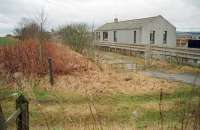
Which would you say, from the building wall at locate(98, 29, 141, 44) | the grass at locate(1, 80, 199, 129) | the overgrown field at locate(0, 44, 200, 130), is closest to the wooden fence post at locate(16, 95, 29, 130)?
the overgrown field at locate(0, 44, 200, 130)

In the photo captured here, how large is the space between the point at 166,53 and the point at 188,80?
9.54m

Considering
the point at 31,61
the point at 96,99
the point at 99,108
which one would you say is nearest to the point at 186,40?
the point at 31,61

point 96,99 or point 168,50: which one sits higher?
point 168,50

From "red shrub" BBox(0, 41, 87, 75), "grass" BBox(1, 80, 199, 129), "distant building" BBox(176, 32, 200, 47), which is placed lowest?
"grass" BBox(1, 80, 199, 129)

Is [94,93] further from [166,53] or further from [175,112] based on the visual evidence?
[166,53]

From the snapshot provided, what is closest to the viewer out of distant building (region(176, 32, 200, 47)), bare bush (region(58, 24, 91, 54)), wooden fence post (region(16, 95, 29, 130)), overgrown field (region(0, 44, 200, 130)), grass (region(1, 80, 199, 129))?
wooden fence post (region(16, 95, 29, 130))

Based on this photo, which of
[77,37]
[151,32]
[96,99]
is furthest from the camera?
[151,32]

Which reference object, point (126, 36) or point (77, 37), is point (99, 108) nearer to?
point (77, 37)

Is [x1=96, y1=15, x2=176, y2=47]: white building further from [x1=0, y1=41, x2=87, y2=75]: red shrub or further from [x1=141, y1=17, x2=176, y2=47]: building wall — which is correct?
[x1=0, y1=41, x2=87, y2=75]: red shrub

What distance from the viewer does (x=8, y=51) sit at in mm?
15688

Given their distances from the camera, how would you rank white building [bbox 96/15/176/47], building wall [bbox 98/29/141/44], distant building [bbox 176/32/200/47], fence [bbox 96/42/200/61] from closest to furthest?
fence [bbox 96/42/200/61], distant building [bbox 176/32/200/47], white building [bbox 96/15/176/47], building wall [bbox 98/29/141/44]

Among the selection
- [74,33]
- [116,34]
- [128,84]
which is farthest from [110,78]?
[116,34]

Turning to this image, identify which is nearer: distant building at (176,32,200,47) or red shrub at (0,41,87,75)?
red shrub at (0,41,87,75)

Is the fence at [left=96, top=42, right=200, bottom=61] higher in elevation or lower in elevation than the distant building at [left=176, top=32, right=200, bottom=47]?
lower
